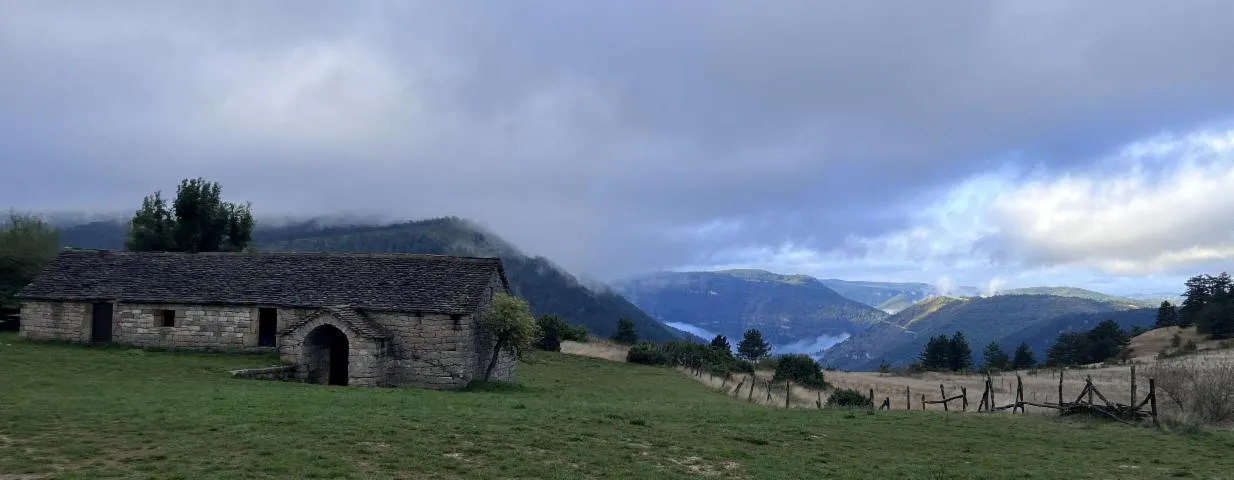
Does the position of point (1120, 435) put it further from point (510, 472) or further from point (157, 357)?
point (157, 357)

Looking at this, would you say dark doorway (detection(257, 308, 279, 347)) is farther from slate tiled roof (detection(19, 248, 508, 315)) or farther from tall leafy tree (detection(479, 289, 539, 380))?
tall leafy tree (detection(479, 289, 539, 380))

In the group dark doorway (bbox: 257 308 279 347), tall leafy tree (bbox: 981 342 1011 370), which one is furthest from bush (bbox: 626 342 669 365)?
tall leafy tree (bbox: 981 342 1011 370)

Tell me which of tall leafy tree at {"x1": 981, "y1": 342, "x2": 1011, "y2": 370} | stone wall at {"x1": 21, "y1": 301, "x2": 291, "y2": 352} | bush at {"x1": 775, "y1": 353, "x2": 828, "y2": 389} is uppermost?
stone wall at {"x1": 21, "y1": 301, "x2": 291, "y2": 352}

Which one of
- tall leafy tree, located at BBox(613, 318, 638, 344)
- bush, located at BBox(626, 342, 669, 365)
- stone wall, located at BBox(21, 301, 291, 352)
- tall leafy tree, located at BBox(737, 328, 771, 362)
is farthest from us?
tall leafy tree, located at BBox(737, 328, 771, 362)

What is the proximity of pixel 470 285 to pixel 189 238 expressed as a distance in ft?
134

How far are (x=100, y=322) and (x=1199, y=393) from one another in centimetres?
4711

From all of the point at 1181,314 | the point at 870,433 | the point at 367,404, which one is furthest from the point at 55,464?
the point at 1181,314

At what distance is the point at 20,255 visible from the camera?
44375 millimetres

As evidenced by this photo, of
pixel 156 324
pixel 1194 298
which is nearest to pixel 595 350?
pixel 156 324

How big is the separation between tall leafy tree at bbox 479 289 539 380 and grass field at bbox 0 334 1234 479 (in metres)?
7.19

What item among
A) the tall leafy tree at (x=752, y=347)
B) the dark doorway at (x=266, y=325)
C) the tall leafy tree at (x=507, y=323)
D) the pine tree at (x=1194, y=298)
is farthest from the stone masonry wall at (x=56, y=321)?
the pine tree at (x=1194, y=298)

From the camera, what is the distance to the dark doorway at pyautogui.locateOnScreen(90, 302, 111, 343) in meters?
34.9

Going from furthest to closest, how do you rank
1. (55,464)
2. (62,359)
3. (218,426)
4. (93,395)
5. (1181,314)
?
(1181,314) < (62,359) < (93,395) < (218,426) < (55,464)

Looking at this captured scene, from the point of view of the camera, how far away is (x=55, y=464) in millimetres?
11422
